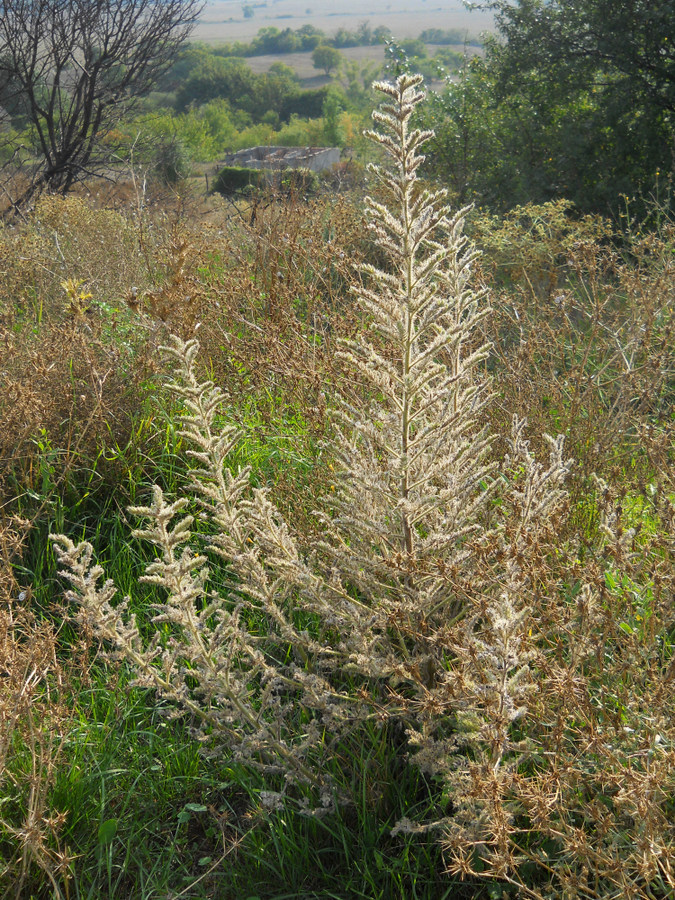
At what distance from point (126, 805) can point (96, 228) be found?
18.4ft

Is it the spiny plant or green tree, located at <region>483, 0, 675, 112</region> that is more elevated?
green tree, located at <region>483, 0, 675, 112</region>

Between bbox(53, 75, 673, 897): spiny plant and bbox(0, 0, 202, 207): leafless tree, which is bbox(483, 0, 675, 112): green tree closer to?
bbox(0, 0, 202, 207): leafless tree

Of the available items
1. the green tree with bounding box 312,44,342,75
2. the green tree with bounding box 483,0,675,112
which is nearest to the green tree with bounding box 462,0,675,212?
the green tree with bounding box 483,0,675,112

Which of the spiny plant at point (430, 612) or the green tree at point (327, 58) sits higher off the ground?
the green tree at point (327, 58)

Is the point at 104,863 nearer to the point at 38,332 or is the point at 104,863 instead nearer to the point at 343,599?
the point at 343,599

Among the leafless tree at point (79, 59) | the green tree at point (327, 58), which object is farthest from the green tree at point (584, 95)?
the green tree at point (327, 58)

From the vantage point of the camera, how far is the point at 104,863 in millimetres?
2025

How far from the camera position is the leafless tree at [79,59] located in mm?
8883

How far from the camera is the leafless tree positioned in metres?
8.88

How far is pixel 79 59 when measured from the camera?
984 cm

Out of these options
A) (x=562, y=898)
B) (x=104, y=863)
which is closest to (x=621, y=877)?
(x=562, y=898)

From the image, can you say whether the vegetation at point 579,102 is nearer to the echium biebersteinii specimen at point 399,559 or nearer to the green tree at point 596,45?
the green tree at point 596,45

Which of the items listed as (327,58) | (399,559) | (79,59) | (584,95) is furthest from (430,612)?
(327,58)

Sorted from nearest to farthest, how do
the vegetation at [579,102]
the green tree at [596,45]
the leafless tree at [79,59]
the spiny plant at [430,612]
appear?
the spiny plant at [430,612]
the green tree at [596,45]
the vegetation at [579,102]
the leafless tree at [79,59]
